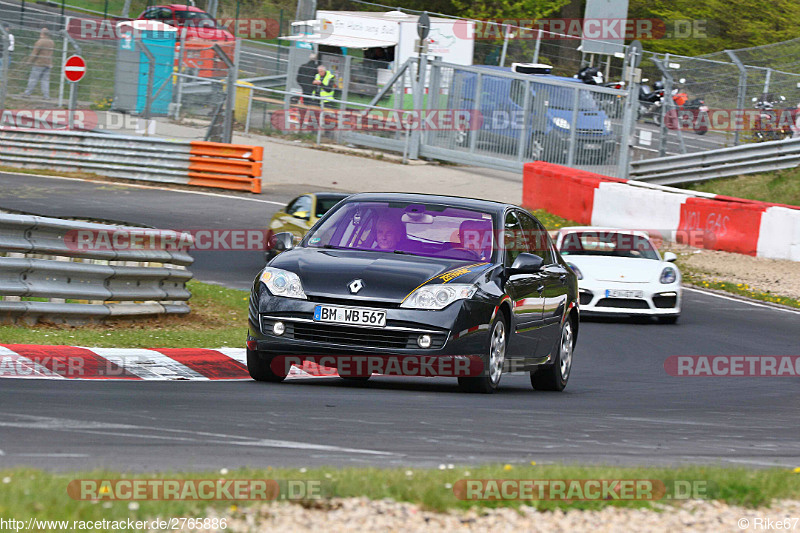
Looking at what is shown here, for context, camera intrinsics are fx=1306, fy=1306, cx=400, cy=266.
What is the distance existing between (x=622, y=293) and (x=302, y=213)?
4.34 m

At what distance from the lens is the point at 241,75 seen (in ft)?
118

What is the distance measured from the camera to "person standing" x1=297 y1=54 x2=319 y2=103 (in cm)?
3416

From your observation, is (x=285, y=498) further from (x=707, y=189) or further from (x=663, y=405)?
(x=707, y=189)

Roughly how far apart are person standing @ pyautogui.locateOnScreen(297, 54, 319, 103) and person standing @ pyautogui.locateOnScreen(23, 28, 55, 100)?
6.99 metres

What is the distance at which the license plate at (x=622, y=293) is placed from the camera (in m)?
16.6

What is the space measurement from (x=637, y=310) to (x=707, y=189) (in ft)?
40.4

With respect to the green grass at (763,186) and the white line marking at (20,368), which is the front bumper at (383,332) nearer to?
the white line marking at (20,368)

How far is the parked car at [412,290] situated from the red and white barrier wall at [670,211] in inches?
444

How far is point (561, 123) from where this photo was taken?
30516 millimetres
